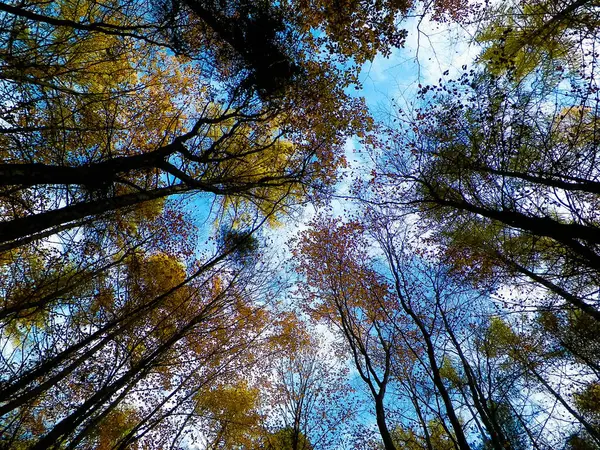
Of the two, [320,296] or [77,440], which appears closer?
[77,440]

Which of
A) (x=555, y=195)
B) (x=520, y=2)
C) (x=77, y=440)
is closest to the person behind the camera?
(x=77, y=440)

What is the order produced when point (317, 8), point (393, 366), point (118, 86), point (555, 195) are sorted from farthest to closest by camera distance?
point (393, 366) → point (118, 86) → point (317, 8) → point (555, 195)

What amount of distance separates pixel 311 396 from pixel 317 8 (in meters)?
12.2

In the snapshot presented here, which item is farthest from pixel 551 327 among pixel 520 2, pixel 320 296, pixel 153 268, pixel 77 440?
pixel 153 268

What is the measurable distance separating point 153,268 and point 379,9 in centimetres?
990

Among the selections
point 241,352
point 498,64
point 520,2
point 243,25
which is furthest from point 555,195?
point 241,352

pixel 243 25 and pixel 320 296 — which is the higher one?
pixel 243 25

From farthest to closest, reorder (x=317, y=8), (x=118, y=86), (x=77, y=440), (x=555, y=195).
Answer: (x=118, y=86) < (x=317, y=8) < (x=555, y=195) < (x=77, y=440)

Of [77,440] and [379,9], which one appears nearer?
[77,440]

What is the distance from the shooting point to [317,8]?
6.85 meters

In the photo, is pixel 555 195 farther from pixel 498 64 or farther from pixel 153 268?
pixel 153 268

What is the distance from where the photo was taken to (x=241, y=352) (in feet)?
29.2

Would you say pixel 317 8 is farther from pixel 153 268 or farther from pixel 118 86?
pixel 153 268

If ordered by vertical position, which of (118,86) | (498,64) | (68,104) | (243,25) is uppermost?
(118,86)
